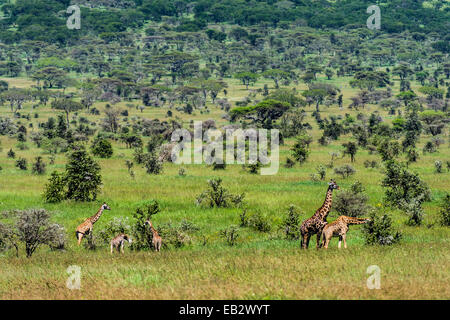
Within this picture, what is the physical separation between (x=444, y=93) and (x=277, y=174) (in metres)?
70.2

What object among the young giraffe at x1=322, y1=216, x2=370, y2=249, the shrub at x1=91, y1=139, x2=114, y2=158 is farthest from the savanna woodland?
the young giraffe at x1=322, y1=216, x2=370, y2=249

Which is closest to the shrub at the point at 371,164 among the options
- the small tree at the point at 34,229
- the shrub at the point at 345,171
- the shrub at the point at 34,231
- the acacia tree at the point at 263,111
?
the shrub at the point at 345,171

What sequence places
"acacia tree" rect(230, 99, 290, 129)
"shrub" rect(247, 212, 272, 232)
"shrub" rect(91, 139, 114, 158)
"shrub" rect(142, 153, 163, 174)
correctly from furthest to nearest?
"acacia tree" rect(230, 99, 290, 129) → "shrub" rect(91, 139, 114, 158) → "shrub" rect(142, 153, 163, 174) → "shrub" rect(247, 212, 272, 232)

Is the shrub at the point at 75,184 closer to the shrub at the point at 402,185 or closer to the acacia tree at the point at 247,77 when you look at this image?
the shrub at the point at 402,185

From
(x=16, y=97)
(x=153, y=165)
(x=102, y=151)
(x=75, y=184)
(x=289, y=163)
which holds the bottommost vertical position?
(x=102, y=151)

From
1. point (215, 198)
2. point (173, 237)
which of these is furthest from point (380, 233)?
point (215, 198)

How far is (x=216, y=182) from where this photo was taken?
24641 millimetres

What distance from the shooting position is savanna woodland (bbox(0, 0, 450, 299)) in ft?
37.7

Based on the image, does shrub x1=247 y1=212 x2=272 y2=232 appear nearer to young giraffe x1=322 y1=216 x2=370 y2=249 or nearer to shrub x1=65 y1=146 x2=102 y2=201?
young giraffe x1=322 y1=216 x2=370 y2=249

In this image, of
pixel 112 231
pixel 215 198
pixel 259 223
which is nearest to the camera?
pixel 112 231

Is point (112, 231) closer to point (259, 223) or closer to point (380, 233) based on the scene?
point (259, 223)

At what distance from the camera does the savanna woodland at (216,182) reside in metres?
11.5
